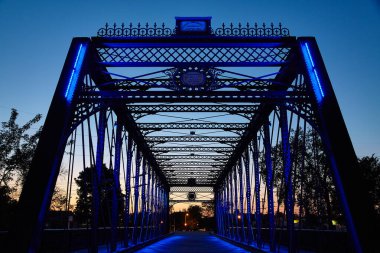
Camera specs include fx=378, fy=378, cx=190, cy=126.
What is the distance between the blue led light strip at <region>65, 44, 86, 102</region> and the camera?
34.3ft

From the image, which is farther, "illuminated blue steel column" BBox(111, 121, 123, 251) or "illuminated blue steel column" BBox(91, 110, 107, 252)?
"illuminated blue steel column" BBox(111, 121, 123, 251)

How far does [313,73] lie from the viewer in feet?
36.2

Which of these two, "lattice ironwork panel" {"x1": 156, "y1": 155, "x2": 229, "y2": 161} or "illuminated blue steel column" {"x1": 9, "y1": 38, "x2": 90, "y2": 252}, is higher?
"lattice ironwork panel" {"x1": 156, "y1": 155, "x2": 229, "y2": 161}

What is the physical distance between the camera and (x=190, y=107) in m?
19.0

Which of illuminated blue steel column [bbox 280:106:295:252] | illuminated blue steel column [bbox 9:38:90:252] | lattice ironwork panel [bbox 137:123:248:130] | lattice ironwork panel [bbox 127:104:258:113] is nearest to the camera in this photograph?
illuminated blue steel column [bbox 9:38:90:252]

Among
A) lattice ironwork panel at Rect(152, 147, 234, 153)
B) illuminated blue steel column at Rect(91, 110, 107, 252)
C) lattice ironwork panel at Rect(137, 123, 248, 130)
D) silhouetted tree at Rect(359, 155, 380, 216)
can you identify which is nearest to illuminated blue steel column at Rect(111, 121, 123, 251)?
illuminated blue steel column at Rect(91, 110, 107, 252)

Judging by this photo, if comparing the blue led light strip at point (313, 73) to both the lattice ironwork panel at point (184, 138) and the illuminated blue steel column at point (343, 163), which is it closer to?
the illuminated blue steel column at point (343, 163)

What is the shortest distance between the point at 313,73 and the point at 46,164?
7689mm

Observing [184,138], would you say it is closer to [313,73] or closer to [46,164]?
[313,73]

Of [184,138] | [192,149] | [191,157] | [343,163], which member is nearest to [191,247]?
[184,138]

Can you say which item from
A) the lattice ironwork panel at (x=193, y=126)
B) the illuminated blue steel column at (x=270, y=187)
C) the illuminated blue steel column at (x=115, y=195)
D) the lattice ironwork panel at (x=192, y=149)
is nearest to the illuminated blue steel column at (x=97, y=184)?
the illuminated blue steel column at (x=115, y=195)

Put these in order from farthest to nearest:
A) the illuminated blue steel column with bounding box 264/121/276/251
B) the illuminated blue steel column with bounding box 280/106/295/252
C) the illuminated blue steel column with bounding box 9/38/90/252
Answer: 1. the illuminated blue steel column with bounding box 264/121/276/251
2. the illuminated blue steel column with bounding box 280/106/295/252
3. the illuminated blue steel column with bounding box 9/38/90/252

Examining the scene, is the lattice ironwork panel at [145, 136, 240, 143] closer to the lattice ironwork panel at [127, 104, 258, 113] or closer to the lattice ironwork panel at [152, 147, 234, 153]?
the lattice ironwork panel at [152, 147, 234, 153]

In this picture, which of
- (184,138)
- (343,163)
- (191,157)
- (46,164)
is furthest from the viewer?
(191,157)
